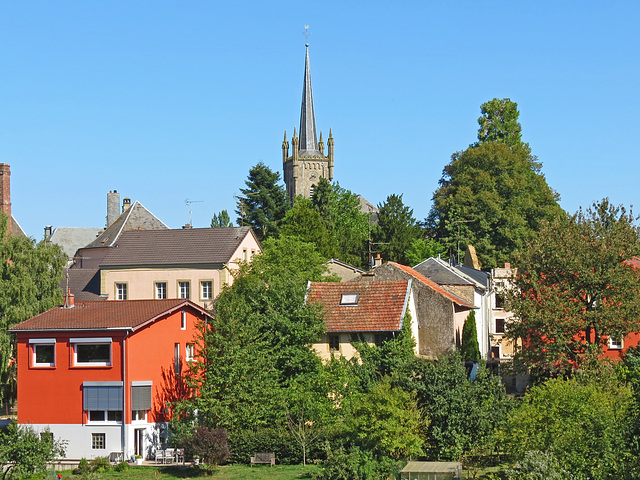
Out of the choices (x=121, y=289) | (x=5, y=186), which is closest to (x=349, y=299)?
(x=121, y=289)

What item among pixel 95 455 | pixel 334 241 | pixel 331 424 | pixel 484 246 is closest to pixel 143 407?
pixel 95 455

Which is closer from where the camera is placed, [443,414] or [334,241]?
[443,414]

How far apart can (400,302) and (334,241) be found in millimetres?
26317

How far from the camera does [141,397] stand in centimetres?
3688

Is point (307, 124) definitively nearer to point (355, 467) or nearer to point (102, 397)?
point (102, 397)

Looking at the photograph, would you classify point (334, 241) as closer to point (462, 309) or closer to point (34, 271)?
point (462, 309)

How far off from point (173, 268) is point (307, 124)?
71.2m

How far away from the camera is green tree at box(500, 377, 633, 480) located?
75.1 ft

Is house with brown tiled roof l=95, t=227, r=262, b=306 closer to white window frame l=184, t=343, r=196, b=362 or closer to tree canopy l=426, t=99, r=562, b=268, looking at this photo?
white window frame l=184, t=343, r=196, b=362

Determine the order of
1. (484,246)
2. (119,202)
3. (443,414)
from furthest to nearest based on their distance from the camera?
(119,202) → (484,246) → (443,414)

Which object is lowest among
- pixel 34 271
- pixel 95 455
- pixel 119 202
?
pixel 95 455

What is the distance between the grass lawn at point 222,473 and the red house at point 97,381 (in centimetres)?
253

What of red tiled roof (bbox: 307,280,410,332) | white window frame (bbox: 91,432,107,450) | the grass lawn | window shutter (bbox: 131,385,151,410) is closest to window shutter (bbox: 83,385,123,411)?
window shutter (bbox: 131,385,151,410)

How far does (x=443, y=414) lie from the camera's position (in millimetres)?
32156
